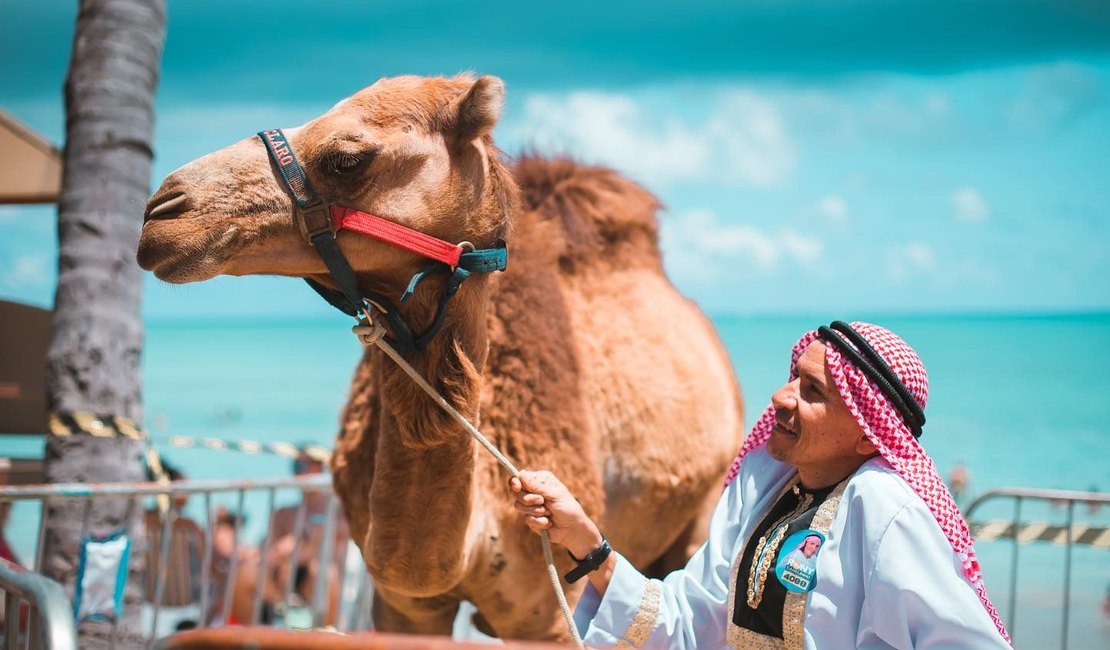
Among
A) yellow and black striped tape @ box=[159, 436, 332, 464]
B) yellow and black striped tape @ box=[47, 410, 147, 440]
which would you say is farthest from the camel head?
yellow and black striped tape @ box=[159, 436, 332, 464]

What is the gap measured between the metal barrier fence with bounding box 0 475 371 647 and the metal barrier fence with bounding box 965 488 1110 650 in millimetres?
3207

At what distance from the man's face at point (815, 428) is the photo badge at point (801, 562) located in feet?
0.54

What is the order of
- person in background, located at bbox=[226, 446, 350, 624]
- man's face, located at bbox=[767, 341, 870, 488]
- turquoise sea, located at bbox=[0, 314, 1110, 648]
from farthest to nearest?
1. turquoise sea, located at bbox=[0, 314, 1110, 648]
2. person in background, located at bbox=[226, 446, 350, 624]
3. man's face, located at bbox=[767, 341, 870, 488]

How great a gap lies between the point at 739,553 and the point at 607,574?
1.10 ft

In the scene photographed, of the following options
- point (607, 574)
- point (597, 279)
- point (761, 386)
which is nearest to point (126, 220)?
point (597, 279)

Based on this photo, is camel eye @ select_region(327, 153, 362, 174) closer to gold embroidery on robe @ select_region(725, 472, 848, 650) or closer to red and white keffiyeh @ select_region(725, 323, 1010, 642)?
red and white keffiyeh @ select_region(725, 323, 1010, 642)

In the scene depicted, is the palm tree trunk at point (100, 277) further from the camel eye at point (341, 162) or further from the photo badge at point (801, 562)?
the photo badge at point (801, 562)

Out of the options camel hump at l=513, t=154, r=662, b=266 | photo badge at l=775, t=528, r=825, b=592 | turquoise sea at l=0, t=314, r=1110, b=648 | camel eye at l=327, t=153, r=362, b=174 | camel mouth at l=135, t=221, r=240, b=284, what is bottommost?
turquoise sea at l=0, t=314, r=1110, b=648

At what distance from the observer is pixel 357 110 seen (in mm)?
2742

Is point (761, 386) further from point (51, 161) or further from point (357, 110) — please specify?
point (357, 110)

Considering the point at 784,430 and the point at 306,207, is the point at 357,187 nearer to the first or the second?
the point at 306,207

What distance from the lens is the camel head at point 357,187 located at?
2479 millimetres

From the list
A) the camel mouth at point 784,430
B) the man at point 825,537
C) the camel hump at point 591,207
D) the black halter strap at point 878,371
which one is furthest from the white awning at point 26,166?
the black halter strap at point 878,371

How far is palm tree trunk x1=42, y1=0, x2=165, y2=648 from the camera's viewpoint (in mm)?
4457
